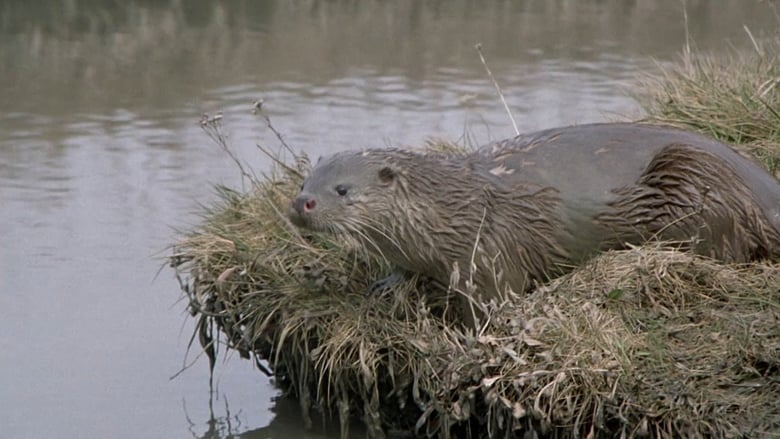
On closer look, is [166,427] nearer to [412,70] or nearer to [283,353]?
[283,353]

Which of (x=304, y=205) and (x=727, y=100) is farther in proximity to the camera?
(x=727, y=100)

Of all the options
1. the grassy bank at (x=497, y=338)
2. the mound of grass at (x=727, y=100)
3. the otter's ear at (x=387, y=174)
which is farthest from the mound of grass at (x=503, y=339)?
the mound of grass at (x=727, y=100)

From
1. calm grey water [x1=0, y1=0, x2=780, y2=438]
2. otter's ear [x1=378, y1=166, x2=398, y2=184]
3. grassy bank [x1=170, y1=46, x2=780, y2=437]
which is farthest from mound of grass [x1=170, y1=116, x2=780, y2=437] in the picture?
calm grey water [x1=0, y1=0, x2=780, y2=438]

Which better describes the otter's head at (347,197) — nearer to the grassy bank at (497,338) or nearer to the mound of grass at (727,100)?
the grassy bank at (497,338)

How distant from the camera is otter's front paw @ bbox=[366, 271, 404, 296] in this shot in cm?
499

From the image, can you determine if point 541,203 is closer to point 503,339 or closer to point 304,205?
point 503,339

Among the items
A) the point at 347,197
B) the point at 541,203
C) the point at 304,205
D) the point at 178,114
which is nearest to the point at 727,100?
the point at 541,203

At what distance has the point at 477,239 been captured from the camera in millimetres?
4871

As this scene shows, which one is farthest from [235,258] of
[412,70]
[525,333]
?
[412,70]

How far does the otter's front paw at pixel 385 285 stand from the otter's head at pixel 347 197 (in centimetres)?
25

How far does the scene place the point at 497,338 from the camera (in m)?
4.50

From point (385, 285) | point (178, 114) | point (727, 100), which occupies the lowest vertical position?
point (178, 114)

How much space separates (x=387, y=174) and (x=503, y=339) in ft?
2.34

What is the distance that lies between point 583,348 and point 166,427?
1.71 metres
